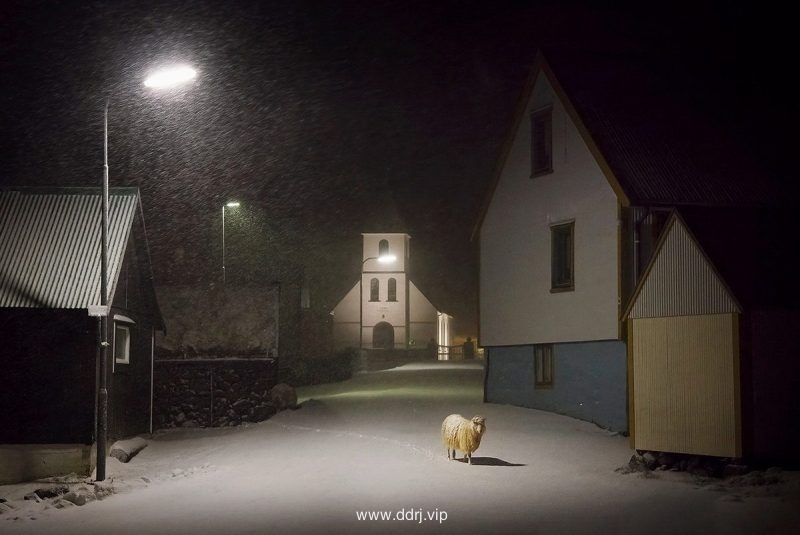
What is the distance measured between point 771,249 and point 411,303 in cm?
6423

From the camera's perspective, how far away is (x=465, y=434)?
799 inches

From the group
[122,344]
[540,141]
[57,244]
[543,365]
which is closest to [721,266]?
[543,365]

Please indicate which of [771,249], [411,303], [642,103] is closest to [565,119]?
[642,103]

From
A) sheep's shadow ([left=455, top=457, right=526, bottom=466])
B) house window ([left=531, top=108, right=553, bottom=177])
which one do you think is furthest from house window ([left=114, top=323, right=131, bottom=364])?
house window ([left=531, top=108, right=553, bottom=177])

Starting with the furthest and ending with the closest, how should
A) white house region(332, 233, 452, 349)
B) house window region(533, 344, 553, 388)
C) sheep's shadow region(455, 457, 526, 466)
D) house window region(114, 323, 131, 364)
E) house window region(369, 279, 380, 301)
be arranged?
house window region(369, 279, 380, 301) < white house region(332, 233, 452, 349) < house window region(533, 344, 553, 388) < house window region(114, 323, 131, 364) < sheep's shadow region(455, 457, 526, 466)

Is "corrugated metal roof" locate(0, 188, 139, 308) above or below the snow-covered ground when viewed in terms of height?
above

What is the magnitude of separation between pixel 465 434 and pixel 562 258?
32.4ft

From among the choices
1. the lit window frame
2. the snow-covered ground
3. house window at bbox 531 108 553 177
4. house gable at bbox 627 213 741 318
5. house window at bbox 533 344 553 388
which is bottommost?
the snow-covered ground

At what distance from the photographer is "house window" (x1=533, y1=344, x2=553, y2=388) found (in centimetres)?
2939

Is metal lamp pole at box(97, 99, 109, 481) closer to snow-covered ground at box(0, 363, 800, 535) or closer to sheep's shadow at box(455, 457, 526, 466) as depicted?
snow-covered ground at box(0, 363, 800, 535)

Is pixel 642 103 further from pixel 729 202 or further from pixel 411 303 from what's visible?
pixel 411 303

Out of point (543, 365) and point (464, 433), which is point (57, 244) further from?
point (543, 365)

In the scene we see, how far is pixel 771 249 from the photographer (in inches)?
750

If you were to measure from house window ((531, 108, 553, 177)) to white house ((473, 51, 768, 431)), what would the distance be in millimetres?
31
